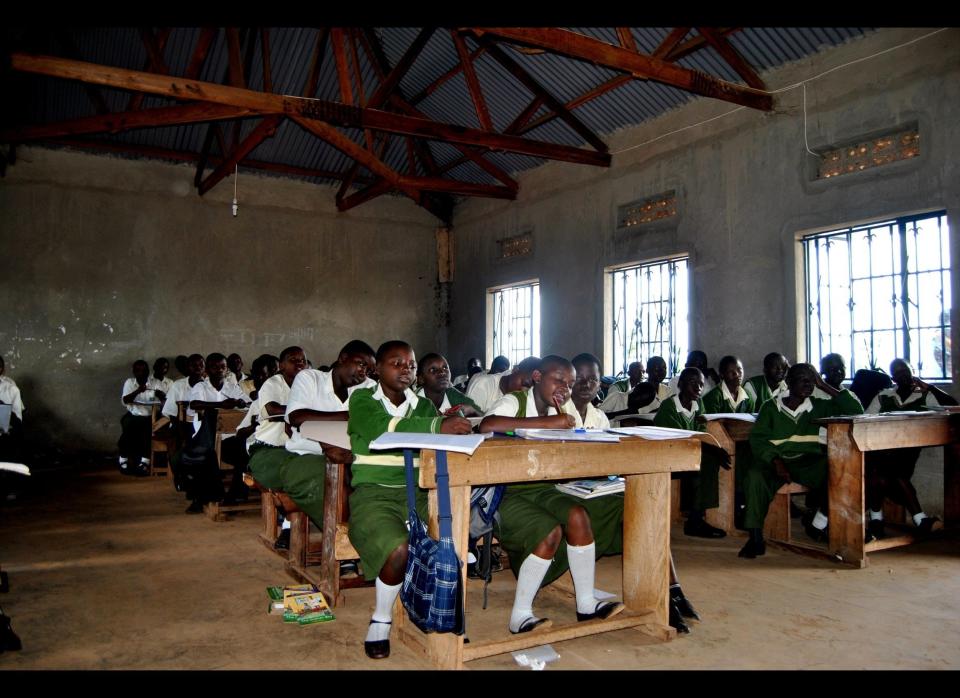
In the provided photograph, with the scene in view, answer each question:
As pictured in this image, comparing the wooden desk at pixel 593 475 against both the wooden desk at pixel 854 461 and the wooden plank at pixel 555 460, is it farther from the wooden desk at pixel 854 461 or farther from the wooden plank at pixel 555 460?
the wooden desk at pixel 854 461

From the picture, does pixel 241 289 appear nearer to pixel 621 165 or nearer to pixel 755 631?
pixel 621 165

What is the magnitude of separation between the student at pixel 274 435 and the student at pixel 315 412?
3.8 inches

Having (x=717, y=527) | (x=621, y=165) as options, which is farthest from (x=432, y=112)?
(x=717, y=527)

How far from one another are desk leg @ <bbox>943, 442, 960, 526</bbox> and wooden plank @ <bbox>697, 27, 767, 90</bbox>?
3.98 meters

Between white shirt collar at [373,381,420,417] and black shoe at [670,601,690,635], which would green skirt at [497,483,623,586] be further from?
white shirt collar at [373,381,420,417]

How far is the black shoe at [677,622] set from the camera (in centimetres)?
316

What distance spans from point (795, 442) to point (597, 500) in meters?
2.24

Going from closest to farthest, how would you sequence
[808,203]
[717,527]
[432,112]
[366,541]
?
1. [366,541]
2. [717,527]
3. [808,203]
4. [432,112]

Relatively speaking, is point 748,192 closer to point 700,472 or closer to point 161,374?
point 700,472

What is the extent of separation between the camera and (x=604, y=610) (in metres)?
3.12

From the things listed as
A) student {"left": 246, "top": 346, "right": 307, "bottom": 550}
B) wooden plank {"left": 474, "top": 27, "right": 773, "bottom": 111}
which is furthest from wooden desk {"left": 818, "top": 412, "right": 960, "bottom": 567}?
wooden plank {"left": 474, "top": 27, "right": 773, "bottom": 111}

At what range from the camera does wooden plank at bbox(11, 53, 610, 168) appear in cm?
647
